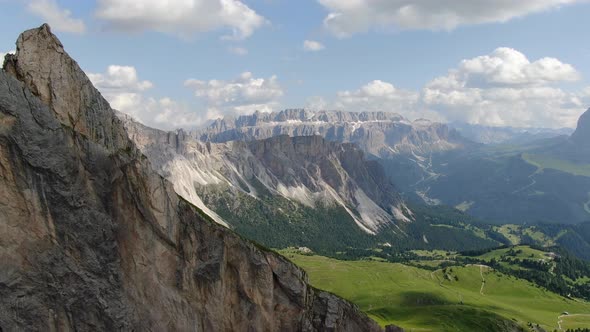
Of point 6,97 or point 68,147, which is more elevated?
point 6,97

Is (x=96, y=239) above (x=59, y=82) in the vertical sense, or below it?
below

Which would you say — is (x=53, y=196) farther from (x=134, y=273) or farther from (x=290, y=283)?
(x=290, y=283)

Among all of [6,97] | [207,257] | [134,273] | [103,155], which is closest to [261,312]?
[207,257]

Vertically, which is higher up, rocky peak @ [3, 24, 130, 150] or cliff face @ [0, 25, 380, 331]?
rocky peak @ [3, 24, 130, 150]

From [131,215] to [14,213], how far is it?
37.7 feet

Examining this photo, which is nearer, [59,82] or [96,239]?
[96,239]

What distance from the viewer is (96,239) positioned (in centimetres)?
4984

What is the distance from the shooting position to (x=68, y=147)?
49.7 m

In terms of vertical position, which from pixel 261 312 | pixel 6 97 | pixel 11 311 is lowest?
pixel 261 312

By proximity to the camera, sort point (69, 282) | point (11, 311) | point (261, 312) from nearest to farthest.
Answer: point (11, 311) → point (69, 282) → point (261, 312)

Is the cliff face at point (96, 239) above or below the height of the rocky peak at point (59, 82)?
below

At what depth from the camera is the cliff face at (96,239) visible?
45.8 meters

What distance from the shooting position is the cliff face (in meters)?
45.8

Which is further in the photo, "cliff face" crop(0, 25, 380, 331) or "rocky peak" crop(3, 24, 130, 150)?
"rocky peak" crop(3, 24, 130, 150)
